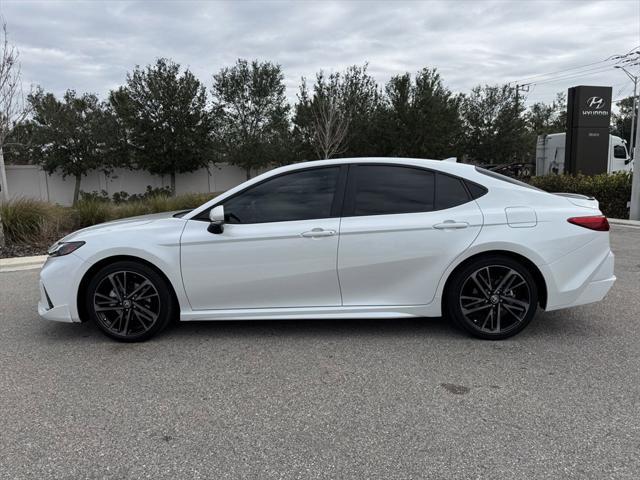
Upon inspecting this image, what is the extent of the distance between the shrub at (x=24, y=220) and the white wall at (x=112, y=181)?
1906 cm

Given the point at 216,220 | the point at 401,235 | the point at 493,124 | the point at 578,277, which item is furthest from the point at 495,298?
the point at 493,124

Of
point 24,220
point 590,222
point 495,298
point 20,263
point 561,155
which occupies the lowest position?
point 20,263

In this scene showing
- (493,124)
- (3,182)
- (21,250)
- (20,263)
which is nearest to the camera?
(20,263)

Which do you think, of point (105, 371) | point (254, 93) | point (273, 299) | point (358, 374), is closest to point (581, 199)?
point (358, 374)

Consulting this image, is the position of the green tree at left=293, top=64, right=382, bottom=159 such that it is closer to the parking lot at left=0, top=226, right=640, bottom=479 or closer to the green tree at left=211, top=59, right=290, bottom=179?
the green tree at left=211, top=59, right=290, bottom=179

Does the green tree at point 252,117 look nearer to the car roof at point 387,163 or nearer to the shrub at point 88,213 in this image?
the shrub at point 88,213

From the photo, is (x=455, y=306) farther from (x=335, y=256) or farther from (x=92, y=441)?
(x=92, y=441)

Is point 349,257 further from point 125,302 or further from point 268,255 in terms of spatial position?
point 125,302

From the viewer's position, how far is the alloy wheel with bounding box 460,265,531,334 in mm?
4320

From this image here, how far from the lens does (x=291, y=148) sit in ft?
102

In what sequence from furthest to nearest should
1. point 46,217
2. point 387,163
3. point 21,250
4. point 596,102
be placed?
point 596,102
point 46,217
point 21,250
point 387,163

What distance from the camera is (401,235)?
4.28 meters

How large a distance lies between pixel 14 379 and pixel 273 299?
2.08 meters

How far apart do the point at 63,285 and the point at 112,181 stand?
28040 millimetres
